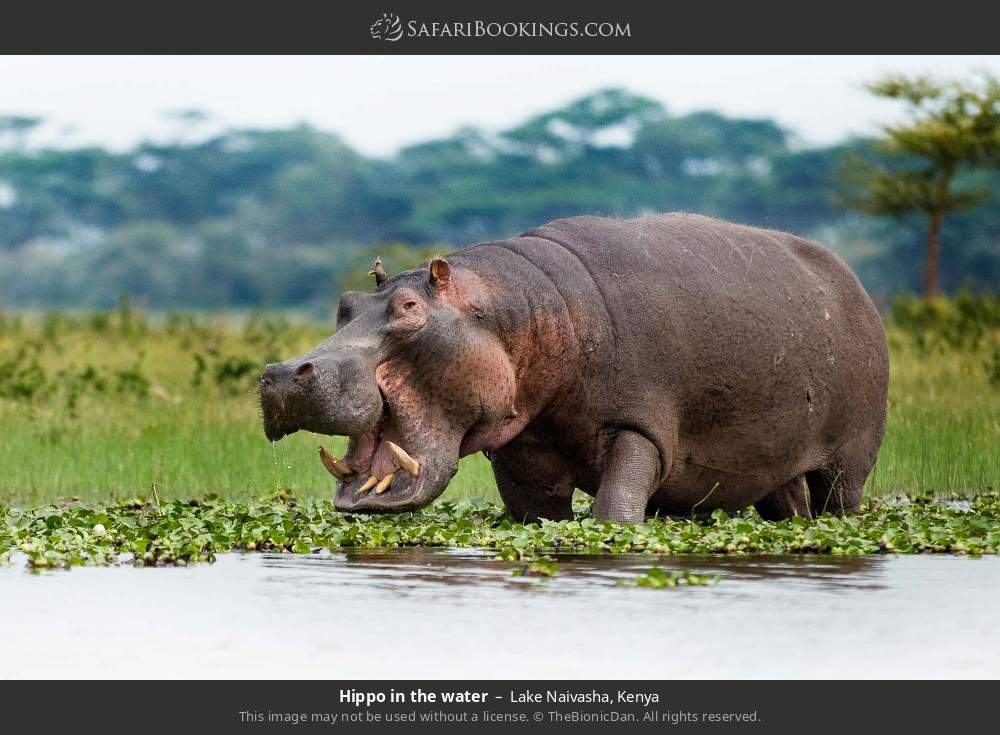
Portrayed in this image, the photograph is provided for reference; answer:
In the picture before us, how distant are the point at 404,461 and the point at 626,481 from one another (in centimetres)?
110

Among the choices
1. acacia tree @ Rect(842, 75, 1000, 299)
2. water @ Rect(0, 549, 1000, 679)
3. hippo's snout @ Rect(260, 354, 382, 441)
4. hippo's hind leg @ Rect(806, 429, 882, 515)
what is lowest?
water @ Rect(0, 549, 1000, 679)

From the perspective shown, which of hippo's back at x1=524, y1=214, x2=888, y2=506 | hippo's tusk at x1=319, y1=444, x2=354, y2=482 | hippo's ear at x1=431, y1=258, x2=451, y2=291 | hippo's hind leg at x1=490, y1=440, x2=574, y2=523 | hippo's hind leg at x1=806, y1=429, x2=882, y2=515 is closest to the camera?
hippo's tusk at x1=319, y1=444, x2=354, y2=482

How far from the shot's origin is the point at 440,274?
22.3 ft

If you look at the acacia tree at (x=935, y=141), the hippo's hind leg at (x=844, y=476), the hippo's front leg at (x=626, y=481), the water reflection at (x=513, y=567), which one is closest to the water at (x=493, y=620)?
the water reflection at (x=513, y=567)

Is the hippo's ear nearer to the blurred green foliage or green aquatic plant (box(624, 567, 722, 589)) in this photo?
green aquatic plant (box(624, 567, 722, 589))

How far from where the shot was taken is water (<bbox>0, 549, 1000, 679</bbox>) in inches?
194

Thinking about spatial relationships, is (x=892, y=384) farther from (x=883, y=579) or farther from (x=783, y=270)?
(x=883, y=579)

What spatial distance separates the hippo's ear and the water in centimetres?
105

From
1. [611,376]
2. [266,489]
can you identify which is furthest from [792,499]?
[266,489]

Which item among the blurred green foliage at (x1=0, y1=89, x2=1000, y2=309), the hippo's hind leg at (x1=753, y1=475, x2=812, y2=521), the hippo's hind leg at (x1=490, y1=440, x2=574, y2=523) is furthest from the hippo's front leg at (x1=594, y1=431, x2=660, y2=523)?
the blurred green foliage at (x1=0, y1=89, x2=1000, y2=309)

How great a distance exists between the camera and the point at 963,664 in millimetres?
4996

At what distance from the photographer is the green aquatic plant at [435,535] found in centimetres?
679

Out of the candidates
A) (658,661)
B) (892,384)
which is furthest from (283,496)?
(892,384)

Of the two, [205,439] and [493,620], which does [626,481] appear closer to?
[493,620]
